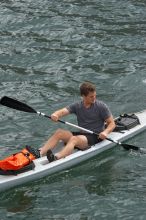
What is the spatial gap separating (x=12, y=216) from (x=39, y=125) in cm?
426

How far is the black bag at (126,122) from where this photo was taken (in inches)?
543

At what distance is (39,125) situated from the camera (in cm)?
1467

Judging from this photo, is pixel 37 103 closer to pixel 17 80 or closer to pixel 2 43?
pixel 17 80

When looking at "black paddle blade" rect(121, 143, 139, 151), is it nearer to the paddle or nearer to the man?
the paddle

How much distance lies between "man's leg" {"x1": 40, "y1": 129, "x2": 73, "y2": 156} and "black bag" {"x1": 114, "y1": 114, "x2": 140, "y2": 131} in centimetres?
162

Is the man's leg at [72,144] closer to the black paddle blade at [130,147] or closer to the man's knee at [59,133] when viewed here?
the man's knee at [59,133]

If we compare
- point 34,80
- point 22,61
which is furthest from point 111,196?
point 22,61

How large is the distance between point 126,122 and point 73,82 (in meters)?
3.74

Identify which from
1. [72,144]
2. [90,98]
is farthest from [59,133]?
[90,98]

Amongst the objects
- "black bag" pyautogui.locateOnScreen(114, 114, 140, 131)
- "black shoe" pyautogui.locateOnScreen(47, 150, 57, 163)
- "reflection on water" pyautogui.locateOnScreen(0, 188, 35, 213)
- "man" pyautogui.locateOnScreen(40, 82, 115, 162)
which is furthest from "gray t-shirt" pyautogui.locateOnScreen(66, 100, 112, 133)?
"reflection on water" pyautogui.locateOnScreen(0, 188, 35, 213)

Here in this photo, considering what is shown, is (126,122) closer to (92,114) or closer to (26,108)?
(92,114)

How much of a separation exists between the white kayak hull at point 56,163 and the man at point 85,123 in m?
0.14

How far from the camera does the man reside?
12.4m

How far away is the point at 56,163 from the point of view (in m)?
12.0
